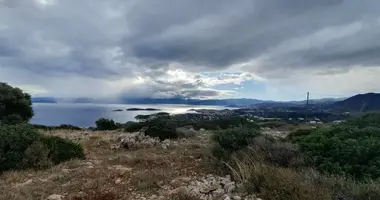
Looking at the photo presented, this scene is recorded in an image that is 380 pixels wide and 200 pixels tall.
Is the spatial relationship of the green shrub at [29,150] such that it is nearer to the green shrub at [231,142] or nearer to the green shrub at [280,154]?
the green shrub at [231,142]

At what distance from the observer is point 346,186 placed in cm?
500

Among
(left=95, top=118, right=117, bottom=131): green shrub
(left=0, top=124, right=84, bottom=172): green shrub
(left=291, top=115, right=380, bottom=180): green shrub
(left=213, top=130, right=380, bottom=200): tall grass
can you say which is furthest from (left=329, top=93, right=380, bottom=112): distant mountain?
(left=0, top=124, right=84, bottom=172): green shrub

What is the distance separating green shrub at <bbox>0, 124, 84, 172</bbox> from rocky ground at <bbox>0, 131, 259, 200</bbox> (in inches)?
19.5

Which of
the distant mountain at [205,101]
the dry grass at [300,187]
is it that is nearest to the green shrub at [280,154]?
the dry grass at [300,187]

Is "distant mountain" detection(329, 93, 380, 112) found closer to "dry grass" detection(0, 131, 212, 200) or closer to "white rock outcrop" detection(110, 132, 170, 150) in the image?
"white rock outcrop" detection(110, 132, 170, 150)

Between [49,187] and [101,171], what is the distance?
155 cm

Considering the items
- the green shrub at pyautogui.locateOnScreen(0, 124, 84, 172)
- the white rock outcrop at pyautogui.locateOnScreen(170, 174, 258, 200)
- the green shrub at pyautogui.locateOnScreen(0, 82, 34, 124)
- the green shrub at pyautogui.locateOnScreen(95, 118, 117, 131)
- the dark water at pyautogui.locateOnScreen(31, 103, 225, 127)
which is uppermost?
the green shrub at pyautogui.locateOnScreen(0, 82, 34, 124)

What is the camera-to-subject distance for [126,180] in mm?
6730

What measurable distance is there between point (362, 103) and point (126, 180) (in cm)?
4795

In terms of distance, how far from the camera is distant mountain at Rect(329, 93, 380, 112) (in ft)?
126

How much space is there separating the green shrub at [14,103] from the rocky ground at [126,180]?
490 inches

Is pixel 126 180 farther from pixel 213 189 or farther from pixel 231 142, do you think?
pixel 231 142

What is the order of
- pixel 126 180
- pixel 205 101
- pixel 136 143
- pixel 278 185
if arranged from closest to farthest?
1. pixel 278 185
2. pixel 126 180
3. pixel 136 143
4. pixel 205 101

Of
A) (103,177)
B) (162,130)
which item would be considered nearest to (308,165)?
(103,177)
